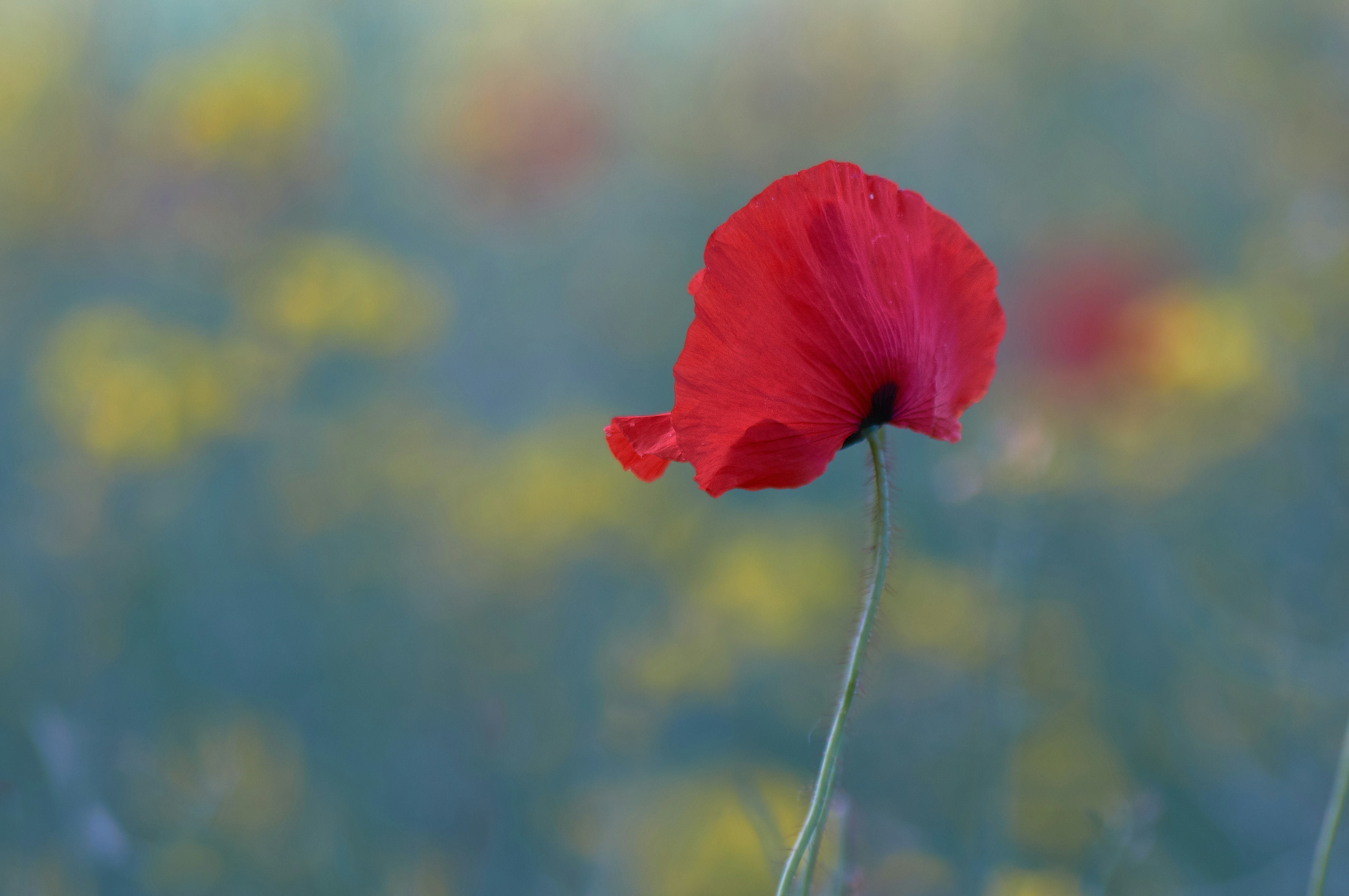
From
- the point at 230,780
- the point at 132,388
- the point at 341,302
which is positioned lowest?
the point at 230,780

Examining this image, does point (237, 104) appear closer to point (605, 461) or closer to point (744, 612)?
point (605, 461)

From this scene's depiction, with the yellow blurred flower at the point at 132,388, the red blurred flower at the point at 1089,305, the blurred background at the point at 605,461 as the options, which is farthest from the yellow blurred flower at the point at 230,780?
the red blurred flower at the point at 1089,305

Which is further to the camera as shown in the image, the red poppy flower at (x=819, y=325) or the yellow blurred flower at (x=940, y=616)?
the yellow blurred flower at (x=940, y=616)

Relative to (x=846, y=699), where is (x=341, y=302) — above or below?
above

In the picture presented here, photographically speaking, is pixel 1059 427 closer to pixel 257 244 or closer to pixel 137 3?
pixel 257 244

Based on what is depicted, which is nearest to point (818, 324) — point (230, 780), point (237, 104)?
point (230, 780)

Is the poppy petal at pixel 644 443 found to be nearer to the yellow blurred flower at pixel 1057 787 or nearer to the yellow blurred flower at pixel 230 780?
the yellow blurred flower at pixel 230 780

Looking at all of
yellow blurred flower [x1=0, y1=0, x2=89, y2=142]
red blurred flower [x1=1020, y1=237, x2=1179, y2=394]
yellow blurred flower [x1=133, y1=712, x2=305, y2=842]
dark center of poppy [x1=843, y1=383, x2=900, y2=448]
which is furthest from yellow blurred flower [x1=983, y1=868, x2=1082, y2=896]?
yellow blurred flower [x1=0, y1=0, x2=89, y2=142]

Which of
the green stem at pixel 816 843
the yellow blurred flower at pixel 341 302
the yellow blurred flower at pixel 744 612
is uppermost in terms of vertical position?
the yellow blurred flower at pixel 341 302
